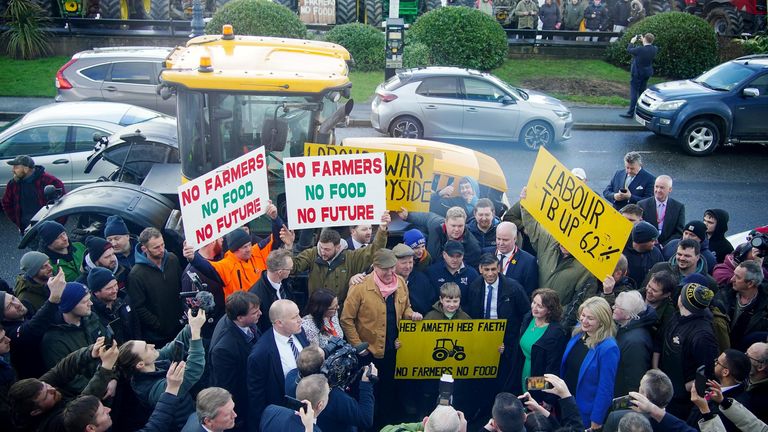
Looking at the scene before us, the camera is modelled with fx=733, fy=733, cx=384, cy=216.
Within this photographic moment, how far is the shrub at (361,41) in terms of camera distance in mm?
19812

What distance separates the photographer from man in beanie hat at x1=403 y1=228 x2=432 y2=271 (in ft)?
23.0

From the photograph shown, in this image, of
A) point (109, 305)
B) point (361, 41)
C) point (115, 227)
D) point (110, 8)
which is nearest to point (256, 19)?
point (361, 41)

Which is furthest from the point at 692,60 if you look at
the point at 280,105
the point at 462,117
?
the point at 280,105

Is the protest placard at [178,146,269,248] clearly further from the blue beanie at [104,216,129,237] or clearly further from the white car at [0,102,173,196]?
the white car at [0,102,173,196]

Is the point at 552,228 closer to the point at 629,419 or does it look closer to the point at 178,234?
the point at 629,419

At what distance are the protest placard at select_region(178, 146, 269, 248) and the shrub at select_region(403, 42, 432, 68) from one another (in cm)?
1207

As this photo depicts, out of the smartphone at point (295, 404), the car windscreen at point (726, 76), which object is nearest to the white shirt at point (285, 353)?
the smartphone at point (295, 404)

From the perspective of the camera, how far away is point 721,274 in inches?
282

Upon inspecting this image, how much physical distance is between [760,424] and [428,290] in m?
2.89

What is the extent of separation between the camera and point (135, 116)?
11414 mm

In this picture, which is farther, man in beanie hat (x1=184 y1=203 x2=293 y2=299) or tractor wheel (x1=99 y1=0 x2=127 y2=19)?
tractor wheel (x1=99 y1=0 x2=127 y2=19)

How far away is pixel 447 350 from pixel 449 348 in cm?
3

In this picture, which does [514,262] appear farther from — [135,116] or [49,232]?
[135,116]

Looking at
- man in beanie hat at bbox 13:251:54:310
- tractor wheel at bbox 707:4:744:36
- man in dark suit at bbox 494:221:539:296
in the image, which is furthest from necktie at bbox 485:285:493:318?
tractor wheel at bbox 707:4:744:36
